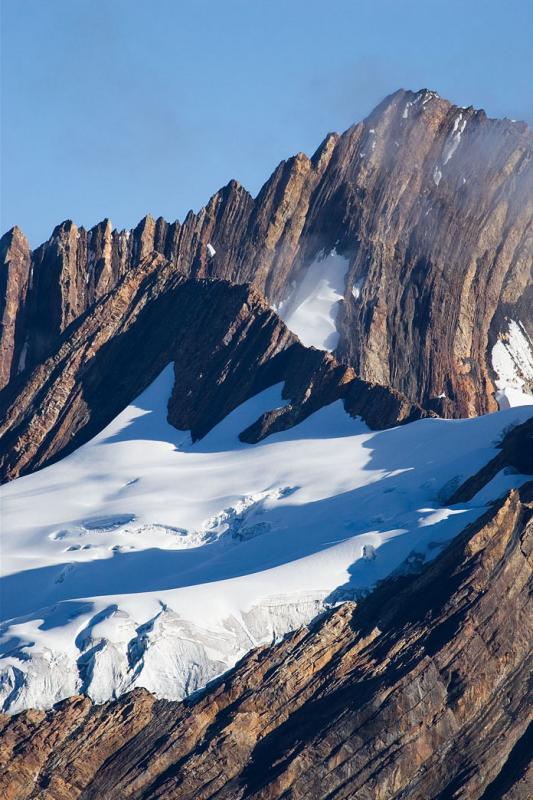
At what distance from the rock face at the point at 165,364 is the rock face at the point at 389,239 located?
5908 millimetres

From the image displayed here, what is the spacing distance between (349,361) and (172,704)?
176 ft

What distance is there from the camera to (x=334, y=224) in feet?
456

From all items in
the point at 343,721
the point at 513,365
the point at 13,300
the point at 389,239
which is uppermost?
the point at 13,300

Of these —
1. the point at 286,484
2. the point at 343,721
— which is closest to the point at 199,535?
the point at 286,484

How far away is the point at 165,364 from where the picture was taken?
126 m

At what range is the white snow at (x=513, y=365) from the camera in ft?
438

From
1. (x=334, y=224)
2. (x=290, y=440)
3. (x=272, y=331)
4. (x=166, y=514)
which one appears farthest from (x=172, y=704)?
(x=334, y=224)

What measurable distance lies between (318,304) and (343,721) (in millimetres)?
60418

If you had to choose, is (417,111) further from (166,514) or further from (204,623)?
(204,623)

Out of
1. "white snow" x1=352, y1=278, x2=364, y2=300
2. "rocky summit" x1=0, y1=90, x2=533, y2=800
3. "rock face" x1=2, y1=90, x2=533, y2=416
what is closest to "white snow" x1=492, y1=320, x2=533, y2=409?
"rocky summit" x1=0, y1=90, x2=533, y2=800

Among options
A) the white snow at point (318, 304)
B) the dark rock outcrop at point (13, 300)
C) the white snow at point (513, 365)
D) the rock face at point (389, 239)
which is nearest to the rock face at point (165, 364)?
the dark rock outcrop at point (13, 300)

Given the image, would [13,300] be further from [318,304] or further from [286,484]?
[286,484]

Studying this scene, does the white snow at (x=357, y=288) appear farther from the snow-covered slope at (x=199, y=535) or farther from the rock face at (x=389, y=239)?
the snow-covered slope at (x=199, y=535)

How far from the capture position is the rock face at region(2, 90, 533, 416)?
13488 centimetres
